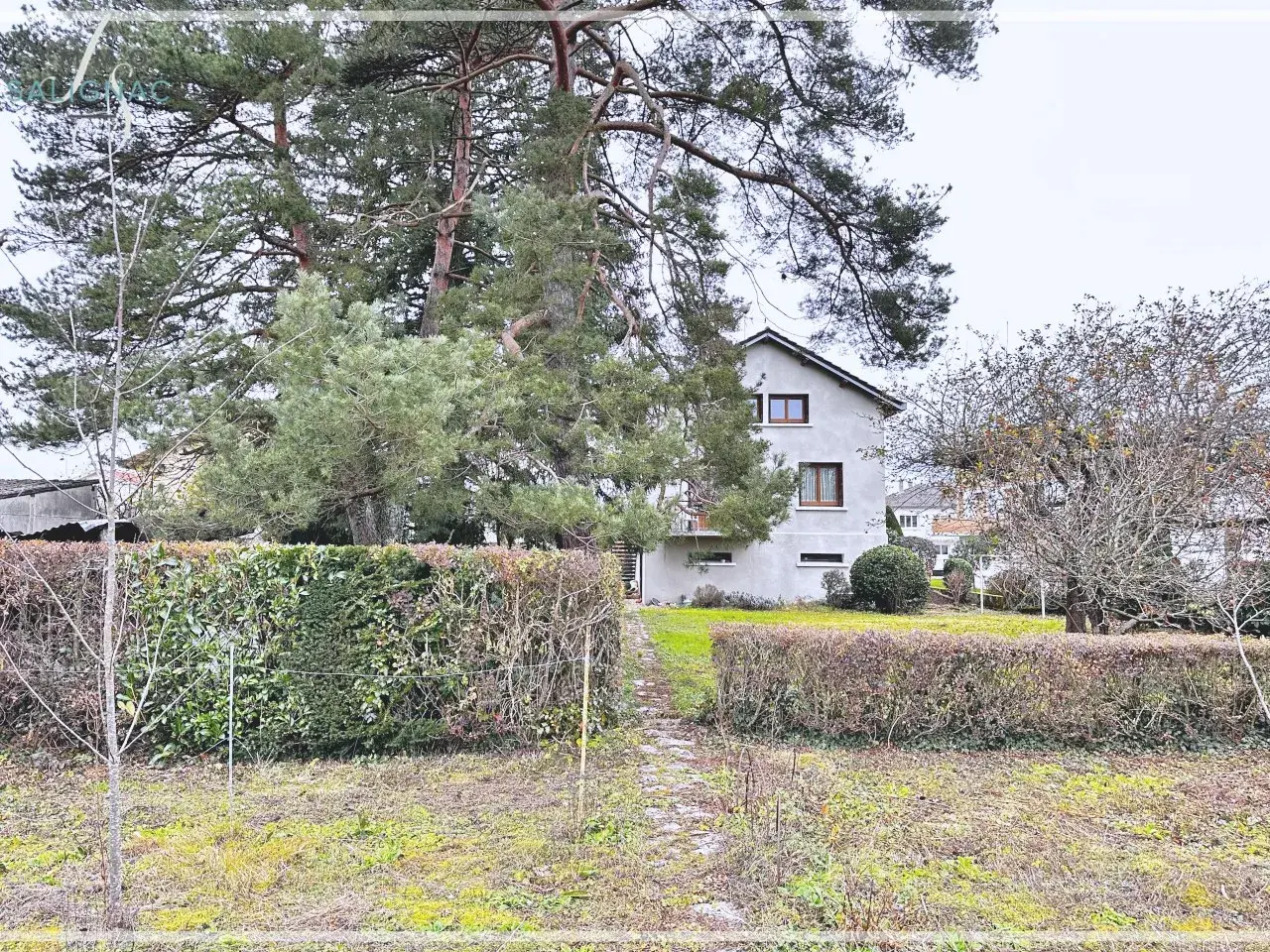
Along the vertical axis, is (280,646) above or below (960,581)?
above

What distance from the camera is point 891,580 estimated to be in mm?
17281

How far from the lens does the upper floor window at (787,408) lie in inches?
750

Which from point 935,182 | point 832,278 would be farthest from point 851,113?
point 832,278

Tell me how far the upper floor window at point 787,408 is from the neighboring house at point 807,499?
0.09 ft

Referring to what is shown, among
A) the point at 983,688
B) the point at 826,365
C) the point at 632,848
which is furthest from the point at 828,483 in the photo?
the point at 632,848

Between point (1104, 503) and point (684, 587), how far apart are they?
1259 cm

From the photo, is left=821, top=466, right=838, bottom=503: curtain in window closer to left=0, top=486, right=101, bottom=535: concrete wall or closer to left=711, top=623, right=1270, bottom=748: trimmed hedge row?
left=711, top=623, right=1270, bottom=748: trimmed hedge row

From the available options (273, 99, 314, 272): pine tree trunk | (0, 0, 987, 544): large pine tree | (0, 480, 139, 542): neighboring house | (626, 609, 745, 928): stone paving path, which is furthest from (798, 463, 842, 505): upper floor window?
(0, 480, 139, 542): neighboring house

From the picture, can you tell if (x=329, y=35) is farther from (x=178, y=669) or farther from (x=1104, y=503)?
(x=1104, y=503)

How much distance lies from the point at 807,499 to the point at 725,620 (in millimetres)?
5768

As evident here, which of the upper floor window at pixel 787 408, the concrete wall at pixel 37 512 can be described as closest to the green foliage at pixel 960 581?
the upper floor window at pixel 787 408

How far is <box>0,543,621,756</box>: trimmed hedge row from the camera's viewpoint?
530 cm

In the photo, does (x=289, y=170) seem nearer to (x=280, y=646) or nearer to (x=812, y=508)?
(x=280, y=646)

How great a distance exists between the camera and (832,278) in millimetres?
11203
